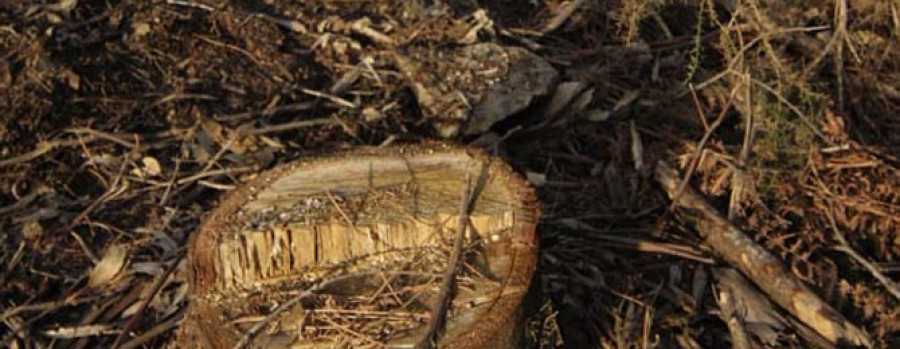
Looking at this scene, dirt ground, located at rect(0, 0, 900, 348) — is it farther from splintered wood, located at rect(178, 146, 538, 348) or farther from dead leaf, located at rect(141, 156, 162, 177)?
splintered wood, located at rect(178, 146, 538, 348)

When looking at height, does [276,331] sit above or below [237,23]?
below

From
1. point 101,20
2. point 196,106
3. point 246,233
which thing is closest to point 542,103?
point 196,106

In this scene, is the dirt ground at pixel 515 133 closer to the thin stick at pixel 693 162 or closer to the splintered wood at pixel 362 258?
the thin stick at pixel 693 162

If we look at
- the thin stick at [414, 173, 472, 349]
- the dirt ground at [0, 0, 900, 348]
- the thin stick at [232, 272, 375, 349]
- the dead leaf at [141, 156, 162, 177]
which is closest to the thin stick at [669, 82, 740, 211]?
the dirt ground at [0, 0, 900, 348]

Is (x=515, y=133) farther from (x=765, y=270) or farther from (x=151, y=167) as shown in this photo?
(x=151, y=167)

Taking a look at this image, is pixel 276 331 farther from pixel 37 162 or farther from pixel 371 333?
pixel 37 162

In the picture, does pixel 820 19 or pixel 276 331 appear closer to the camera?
pixel 276 331
